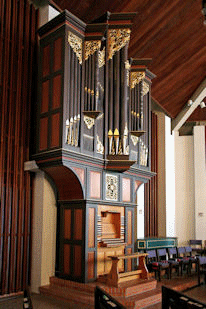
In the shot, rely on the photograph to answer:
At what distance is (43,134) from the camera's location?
7090mm

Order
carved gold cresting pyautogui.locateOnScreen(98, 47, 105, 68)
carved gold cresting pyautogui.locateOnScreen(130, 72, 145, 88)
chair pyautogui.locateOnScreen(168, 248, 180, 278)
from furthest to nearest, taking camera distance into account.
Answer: chair pyautogui.locateOnScreen(168, 248, 180, 278), carved gold cresting pyautogui.locateOnScreen(130, 72, 145, 88), carved gold cresting pyautogui.locateOnScreen(98, 47, 105, 68)

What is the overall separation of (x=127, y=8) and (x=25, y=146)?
3.95 meters

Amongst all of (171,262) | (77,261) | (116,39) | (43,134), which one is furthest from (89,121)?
(171,262)

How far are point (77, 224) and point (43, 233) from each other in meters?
0.69

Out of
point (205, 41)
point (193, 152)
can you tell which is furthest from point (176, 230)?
point (205, 41)

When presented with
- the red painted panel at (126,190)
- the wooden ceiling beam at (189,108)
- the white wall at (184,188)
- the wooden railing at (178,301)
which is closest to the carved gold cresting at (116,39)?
the red painted panel at (126,190)

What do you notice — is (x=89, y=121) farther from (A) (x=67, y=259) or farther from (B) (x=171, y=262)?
(B) (x=171, y=262)

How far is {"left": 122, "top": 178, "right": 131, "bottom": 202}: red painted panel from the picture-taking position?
8188 millimetres

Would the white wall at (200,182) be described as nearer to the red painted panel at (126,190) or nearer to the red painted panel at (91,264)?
the red painted panel at (126,190)

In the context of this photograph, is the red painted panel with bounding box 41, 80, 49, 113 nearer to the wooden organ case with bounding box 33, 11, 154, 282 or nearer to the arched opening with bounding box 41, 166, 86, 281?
the wooden organ case with bounding box 33, 11, 154, 282

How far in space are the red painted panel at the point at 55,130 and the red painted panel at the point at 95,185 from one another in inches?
→ 40.5

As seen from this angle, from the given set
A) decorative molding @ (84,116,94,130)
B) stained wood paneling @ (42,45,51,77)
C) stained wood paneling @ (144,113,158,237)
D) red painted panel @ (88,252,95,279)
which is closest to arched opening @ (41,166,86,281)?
red painted panel @ (88,252,95,279)

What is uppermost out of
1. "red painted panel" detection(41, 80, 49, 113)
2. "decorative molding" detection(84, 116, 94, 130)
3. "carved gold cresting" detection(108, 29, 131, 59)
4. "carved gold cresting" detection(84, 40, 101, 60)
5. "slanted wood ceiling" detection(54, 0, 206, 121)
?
"slanted wood ceiling" detection(54, 0, 206, 121)

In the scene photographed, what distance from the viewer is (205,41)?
422 inches
